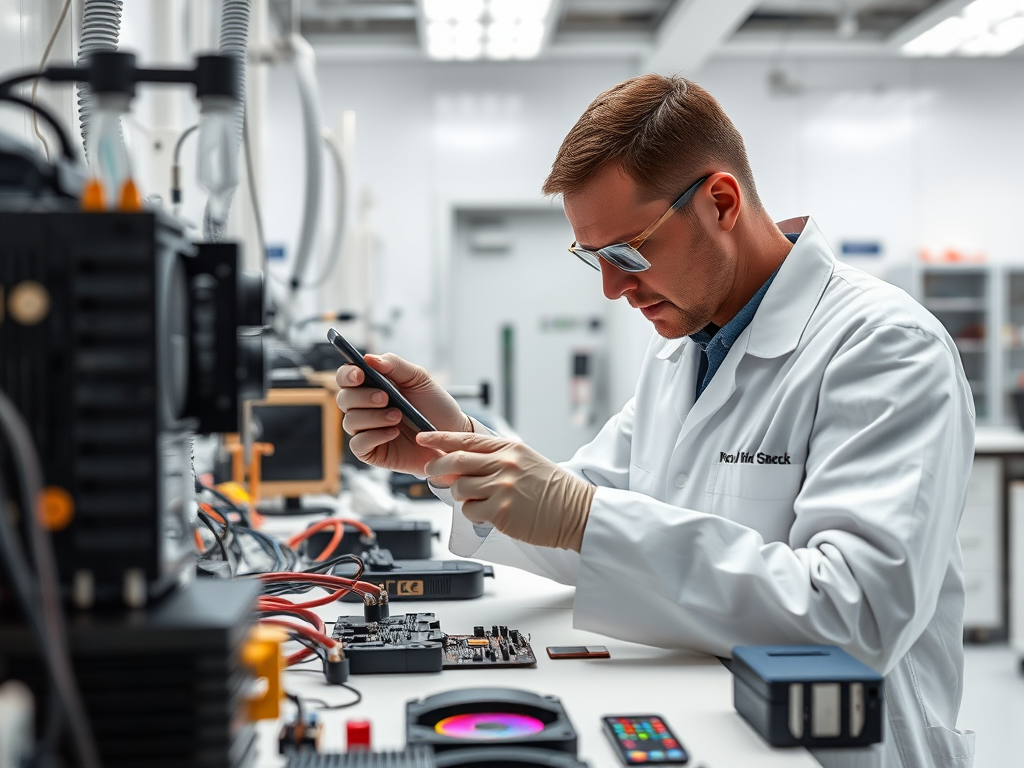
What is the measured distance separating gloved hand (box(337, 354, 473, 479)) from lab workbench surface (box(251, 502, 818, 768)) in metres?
0.24

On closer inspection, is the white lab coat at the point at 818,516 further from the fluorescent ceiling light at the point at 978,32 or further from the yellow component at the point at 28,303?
the fluorescent ceiling light at the point at 978,32

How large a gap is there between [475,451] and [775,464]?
0.40 m

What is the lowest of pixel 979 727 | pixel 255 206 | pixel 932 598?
pixel 979 727

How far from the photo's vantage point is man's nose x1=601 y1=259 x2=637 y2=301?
4.17ft

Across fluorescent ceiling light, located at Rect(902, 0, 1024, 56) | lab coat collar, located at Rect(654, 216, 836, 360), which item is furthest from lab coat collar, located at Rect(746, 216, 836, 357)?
fluorescent ceiling light, located at Rect(902, 0, 1024, 56)

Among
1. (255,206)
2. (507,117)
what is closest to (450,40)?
(507,117)

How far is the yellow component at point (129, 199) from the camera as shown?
0.52 m

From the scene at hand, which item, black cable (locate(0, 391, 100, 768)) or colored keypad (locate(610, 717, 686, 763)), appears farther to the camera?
colored keypad (locate(610, 717, 686, 763))

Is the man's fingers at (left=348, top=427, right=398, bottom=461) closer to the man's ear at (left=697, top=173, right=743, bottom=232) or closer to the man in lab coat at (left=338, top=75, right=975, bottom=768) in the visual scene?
the man in lab coat at (left=338, top=75, right=975, bottom=768)

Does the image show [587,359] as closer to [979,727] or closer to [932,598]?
[979,727]

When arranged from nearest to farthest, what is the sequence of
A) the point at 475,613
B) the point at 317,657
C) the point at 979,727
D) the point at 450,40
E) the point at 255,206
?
the point at 317,657 → the point at 475,613 → the point at 255,206 → the point at 979,727 → the point at 450,40

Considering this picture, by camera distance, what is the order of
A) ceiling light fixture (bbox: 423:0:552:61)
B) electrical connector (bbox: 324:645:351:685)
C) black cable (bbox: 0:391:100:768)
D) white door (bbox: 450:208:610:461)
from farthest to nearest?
white door (bbox: 450:208:610:461)
ceiling light fixture (bbox: 423:0:552:61)
electrical connector (bbox: 324:645:351:685)
black cable (bbox: 0:391:100:768)

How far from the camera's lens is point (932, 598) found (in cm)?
98

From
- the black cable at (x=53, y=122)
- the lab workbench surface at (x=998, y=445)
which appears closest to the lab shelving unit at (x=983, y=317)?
the lab workbench surface at (x=998, y=445)
